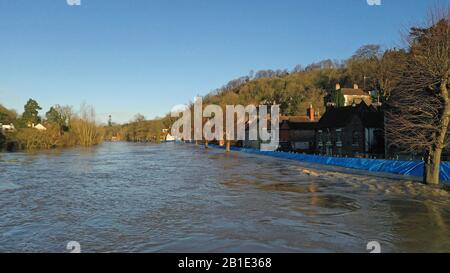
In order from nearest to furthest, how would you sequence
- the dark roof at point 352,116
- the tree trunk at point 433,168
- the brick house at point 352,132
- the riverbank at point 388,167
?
1. the tree trunk at point 433,168
2. the riverbank at point 388,167
3. the brick house at point 352,132
4. the dark roof at point 352,116

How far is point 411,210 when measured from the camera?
16.0 m

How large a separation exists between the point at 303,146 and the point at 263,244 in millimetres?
61814

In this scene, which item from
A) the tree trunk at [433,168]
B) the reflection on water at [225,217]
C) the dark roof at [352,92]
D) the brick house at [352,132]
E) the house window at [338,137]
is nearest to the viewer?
the reflection on water at [225,217]

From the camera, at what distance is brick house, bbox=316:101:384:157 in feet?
148

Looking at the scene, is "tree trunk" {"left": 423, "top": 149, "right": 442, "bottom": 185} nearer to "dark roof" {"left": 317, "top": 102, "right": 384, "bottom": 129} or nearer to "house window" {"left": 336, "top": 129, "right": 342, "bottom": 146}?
"dark roof" {"left": 317, "top": 102, "right": 384, "bottom": 129}

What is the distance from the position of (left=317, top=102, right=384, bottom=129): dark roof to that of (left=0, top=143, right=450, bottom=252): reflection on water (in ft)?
73.8

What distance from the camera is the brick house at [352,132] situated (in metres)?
45.0

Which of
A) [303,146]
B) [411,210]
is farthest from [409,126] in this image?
[303,146]

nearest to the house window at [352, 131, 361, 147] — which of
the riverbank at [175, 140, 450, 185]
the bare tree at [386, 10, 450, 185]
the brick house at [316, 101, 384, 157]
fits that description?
the brick house at [316, 101, 384, 157]

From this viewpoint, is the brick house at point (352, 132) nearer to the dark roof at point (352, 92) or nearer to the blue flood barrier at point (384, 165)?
the blue flood barrier at point (384, 165)

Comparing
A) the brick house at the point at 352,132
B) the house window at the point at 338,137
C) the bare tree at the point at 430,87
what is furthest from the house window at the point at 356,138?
the bare tree at the point at 430,87

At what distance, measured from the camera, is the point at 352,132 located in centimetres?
4844

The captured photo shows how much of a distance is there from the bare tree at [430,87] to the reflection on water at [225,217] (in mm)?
2678
